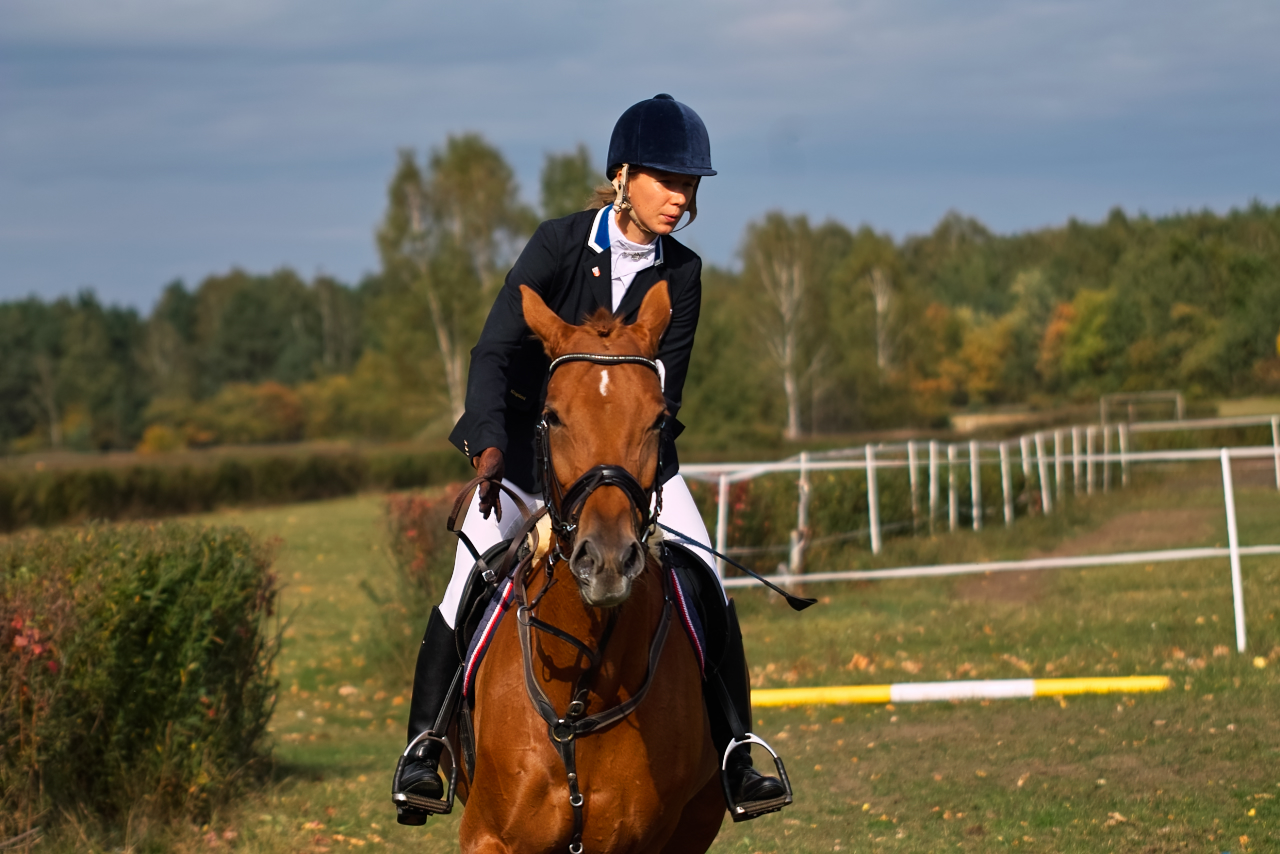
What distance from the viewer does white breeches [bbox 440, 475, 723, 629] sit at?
4441 mm

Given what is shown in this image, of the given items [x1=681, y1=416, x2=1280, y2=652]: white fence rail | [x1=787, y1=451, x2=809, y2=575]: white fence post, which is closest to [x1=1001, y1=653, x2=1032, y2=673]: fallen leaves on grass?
[x1=681, y1=416, x2=1280, y2=652]: white fence rail

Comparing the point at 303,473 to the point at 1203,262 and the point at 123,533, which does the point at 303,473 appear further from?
the point at 1203,262

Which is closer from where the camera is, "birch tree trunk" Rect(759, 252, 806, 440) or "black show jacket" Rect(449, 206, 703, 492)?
"black show jacket" Rect(449, 206, 703, 492)

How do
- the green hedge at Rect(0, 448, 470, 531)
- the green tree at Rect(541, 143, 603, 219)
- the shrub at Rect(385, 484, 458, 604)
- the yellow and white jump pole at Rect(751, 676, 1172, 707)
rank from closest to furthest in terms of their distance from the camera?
the yellow and white jump pole at Rect(751, 676, 1172, 707), the shrub at Rect(385, 484, 458, 604), the green hedge at Rect(0, 448, 470, 531), the green tree at Rect(541, 143, 603, 219)

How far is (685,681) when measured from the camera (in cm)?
398

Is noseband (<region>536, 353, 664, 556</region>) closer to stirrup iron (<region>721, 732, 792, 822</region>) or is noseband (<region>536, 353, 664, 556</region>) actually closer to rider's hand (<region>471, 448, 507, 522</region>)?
rider's hand (<region>471, 448, 507, 522</region>)

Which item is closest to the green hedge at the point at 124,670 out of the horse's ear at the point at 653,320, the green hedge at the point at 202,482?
the horse's ear at the point at 653,320

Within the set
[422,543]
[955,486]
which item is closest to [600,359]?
[422,543]

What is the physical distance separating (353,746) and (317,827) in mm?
3478

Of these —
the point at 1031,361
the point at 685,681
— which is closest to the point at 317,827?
the point at 685,681

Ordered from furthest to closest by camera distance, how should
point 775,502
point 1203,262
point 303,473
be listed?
point 1203,262 → point 303,473 → point 775,502

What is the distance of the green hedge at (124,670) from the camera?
630cm

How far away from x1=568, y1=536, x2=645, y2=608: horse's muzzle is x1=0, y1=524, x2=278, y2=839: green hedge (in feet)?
14.1

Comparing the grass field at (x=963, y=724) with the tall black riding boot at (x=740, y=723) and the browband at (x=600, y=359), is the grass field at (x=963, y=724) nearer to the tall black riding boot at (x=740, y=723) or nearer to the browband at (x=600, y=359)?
the tall black riding boot at (x=740, y=723)
